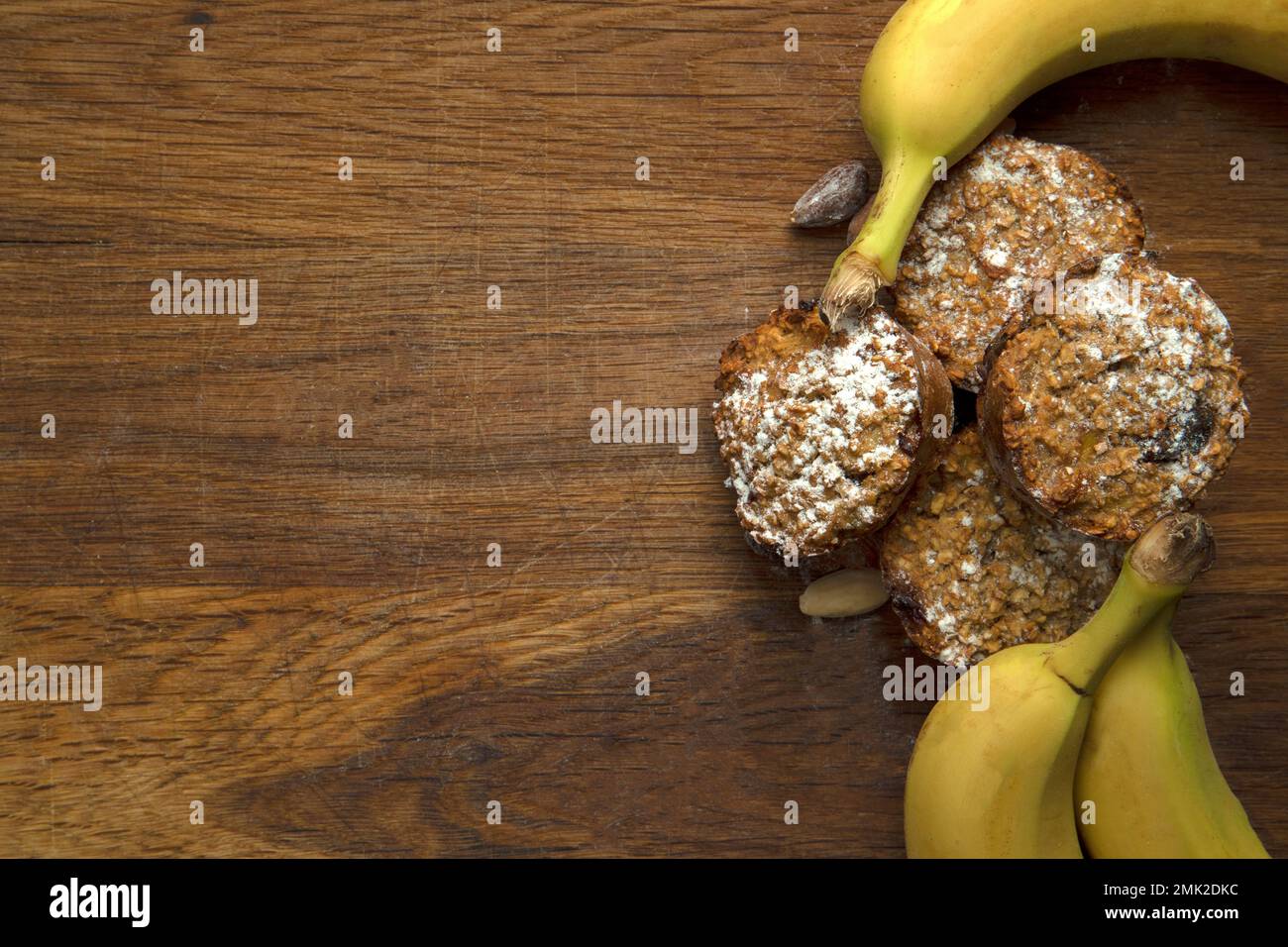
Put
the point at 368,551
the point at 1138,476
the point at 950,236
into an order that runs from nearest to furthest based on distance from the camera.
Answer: the point at 1138,476 → the point at 950,236 → the point at 368,551

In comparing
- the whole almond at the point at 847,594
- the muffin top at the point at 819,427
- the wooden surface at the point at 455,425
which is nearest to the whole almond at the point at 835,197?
the wooden surface at the point at 455,425

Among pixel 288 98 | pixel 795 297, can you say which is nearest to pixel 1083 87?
pixel 795 297

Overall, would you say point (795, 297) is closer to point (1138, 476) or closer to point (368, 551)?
point (1138, 476)

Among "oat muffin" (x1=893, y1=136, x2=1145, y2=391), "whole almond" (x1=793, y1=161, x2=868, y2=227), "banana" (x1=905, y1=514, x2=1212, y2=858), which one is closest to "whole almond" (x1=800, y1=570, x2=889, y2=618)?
"banana" (x1=905, y1=514, x2=1212, y2=858)

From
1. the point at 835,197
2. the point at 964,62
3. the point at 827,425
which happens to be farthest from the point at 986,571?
the point at 964,62

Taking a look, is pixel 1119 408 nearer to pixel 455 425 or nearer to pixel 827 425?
pixel 827 425

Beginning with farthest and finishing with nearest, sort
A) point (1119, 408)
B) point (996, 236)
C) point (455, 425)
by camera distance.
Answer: point (455, 425) → point (996, 236) → point (1119, 408)

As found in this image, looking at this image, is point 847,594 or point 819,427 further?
point 847,594
